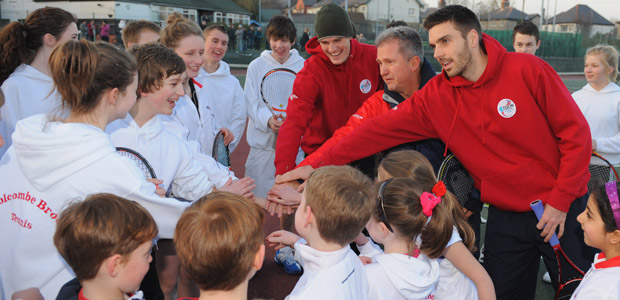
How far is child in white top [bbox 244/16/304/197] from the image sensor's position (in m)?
6.09

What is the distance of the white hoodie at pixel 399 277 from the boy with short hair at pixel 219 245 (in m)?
0.73

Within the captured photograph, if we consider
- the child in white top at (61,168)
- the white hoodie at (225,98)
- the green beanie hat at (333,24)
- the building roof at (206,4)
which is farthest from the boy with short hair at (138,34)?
the building roof at (206,4)

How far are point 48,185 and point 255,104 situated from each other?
391cm

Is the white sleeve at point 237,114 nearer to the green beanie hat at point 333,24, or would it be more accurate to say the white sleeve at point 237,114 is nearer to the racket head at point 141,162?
the green beanie hat at point 333,24

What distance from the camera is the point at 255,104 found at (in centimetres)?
620

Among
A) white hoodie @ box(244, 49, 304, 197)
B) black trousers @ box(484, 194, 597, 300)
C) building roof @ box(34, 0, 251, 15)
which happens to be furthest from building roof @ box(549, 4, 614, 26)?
black trousers @ box(484, 194, 597, 300)

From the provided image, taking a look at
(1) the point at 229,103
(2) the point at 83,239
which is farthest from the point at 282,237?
(1) the point at 229,103

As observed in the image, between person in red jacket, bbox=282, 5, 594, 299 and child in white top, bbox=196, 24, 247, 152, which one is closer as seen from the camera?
person in red jacket, bbox=282, 5, 594, 299

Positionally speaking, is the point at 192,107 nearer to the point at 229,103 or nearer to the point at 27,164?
the point at 229,103

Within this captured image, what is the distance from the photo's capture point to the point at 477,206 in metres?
3.84

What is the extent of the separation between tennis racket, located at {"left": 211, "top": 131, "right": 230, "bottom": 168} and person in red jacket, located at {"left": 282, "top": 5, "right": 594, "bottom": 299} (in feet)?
3.50

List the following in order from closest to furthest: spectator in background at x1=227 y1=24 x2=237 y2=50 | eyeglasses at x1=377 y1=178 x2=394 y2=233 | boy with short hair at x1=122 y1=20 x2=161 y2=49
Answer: eyeglasses at x1=377 y1=178 x2=394 y2=233 < boy with short hair at x1=122 y1=20 x2=161 y2=49 < spectator in background at x1=227 y1=24 x2=237 y2=50

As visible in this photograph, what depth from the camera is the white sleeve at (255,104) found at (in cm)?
601

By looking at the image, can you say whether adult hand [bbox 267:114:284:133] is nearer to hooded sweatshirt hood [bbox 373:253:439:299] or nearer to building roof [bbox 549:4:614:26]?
hooded sweatshirt hood [bbox 373:253:439:299]
